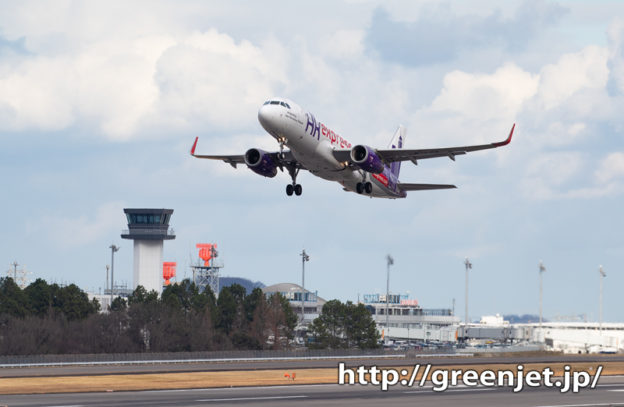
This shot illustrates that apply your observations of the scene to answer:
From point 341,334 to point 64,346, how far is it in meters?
52.4

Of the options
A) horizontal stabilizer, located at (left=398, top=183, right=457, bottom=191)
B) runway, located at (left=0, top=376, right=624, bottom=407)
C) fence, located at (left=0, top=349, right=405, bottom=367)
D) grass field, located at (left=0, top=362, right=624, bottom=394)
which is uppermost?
horizontal stabilizer, located at (left=398, top=183, right=457, bottom=191)

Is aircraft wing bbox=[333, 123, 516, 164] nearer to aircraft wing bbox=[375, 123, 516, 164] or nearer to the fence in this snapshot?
aircraft wing bbox=[375, 123, 516, 164]

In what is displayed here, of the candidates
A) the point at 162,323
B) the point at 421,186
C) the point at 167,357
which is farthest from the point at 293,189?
the point at 162,323

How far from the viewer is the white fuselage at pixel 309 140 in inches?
2530

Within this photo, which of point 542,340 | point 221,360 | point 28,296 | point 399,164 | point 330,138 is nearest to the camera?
point 330,138

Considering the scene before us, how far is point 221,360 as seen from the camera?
11969 centimetres

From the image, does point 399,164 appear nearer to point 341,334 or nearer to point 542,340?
point 341,334

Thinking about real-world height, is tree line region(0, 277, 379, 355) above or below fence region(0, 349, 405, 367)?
above

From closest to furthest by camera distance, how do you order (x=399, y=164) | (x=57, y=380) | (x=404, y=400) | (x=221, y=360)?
(x=404, y=400)
(x=57, y=380)
(x=399, y=164)
(x=221, y=360)

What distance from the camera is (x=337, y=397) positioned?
59.6 metres

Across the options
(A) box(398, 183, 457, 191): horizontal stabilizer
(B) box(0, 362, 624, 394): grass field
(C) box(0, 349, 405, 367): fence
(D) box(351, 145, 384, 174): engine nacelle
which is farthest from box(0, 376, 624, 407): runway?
(C) box(0, 349, 405, 367): fence

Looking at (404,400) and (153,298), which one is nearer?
(404,400)

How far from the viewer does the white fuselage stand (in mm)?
64250

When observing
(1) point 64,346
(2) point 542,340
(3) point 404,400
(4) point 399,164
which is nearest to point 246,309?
(1) point 64,346
